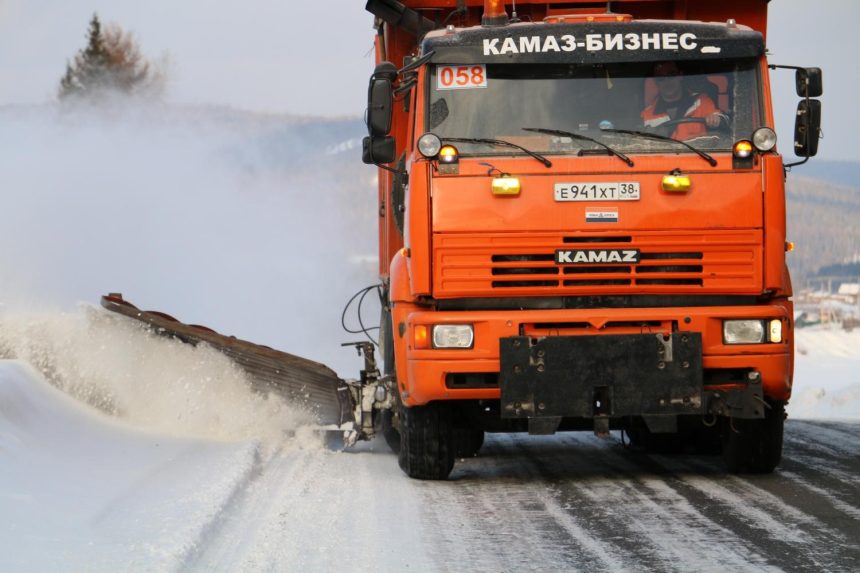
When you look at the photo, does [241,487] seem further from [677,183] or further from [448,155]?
[677,183]

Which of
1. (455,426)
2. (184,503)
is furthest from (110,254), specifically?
(184,503)

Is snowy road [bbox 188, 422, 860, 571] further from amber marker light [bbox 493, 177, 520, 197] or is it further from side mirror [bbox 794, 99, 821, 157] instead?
side mirror [bbox 794, 99, 821, 157]

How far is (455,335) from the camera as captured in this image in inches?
326

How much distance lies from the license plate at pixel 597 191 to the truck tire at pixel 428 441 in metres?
1.71

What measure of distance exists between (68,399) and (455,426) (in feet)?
11.5

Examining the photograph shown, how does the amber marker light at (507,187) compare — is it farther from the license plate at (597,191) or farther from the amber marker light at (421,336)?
the amber marker light at (421,336)

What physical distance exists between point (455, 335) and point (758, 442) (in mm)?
2131

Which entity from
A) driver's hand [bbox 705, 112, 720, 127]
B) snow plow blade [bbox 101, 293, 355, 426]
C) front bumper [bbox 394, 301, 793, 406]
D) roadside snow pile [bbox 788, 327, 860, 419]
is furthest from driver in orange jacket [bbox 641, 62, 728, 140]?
roadside snow pile [bbox 788, 327, 860, 419]

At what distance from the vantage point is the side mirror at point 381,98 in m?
8.66

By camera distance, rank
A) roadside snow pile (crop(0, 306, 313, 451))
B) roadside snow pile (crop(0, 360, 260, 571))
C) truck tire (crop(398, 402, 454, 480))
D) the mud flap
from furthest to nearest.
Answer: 1. roadside snow pile (crop(0, 306, 313, 451))
2. truck tire (crop(398, 402, 454, 480))
3. the mud flap
4. roadside snow pile (crop(0, 360, 260, 571))

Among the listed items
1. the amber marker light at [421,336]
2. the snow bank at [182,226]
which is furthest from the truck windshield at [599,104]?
the snow bank at [182,226]

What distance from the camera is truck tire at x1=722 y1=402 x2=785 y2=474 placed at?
8.92m

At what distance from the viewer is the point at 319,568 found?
607cm

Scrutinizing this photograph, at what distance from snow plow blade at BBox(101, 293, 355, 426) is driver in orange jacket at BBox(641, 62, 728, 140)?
344 centimetres
